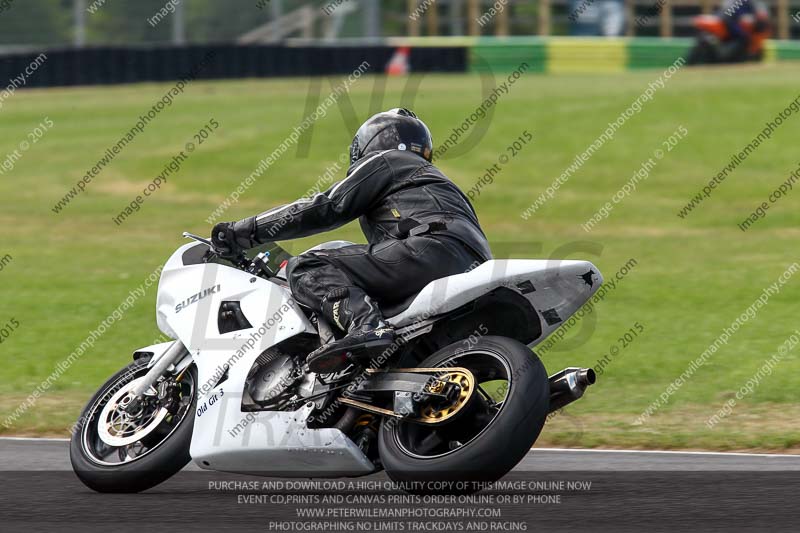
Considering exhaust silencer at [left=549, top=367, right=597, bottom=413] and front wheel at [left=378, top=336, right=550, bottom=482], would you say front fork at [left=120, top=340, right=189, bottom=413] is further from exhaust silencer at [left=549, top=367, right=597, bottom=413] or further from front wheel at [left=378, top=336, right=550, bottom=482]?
exhaust silencer at [left=549, top=367, right=597, bottom=413]

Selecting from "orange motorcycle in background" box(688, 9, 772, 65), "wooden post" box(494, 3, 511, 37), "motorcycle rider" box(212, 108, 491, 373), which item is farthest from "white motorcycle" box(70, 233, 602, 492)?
"wooden post" box(494, 3, 511, 37)

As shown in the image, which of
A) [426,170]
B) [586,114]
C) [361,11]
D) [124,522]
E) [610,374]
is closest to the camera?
[124,522]

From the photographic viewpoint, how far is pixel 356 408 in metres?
6.33

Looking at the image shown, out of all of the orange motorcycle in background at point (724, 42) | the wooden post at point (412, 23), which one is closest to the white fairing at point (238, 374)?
the orange motorcycle in background at point (724, 42)

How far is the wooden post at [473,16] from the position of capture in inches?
2078

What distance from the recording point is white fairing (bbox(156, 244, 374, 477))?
6.31 metres

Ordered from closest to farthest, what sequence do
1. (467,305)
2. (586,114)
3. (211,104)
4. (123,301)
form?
(467,305)
(123,301)
(586,114)
(211,104)

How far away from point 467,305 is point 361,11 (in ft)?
131

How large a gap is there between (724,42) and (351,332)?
34820 millimetres

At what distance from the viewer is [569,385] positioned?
20.2ft

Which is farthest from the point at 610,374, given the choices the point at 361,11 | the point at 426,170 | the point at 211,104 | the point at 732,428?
the point at 361,11

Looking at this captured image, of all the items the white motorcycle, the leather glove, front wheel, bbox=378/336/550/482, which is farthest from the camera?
the leather glove

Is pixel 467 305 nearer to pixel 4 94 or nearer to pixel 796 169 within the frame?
pixel 796 169

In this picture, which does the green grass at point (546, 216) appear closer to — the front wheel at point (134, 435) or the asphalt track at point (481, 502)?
the asphalt track at point (481, 502)
